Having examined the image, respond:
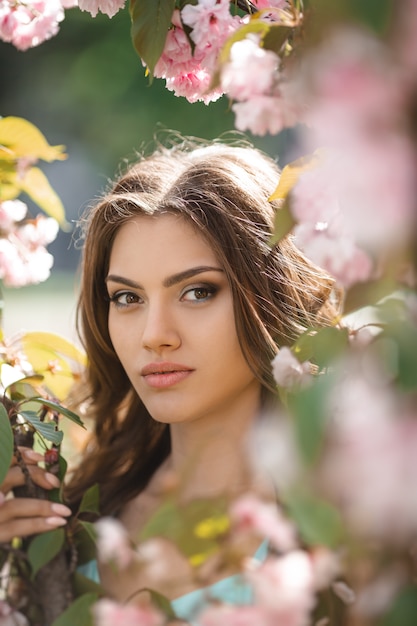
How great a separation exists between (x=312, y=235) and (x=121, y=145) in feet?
41.5

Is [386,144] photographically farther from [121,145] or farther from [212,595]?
[121,145]

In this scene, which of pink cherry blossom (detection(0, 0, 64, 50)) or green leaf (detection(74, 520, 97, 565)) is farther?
green leaf (detection(74, 520, 97, 565))

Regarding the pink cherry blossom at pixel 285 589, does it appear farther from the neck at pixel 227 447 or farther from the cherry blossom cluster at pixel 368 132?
the neck at pixel 227 447

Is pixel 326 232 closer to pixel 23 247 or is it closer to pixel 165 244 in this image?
pixel 165 244

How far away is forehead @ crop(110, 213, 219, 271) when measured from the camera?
4.37 feet

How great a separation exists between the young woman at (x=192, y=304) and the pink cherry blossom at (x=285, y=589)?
27.4 inches

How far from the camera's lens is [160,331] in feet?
4.25

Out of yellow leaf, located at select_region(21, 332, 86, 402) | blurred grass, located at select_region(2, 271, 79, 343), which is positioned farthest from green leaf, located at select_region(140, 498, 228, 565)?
blurred grass, located at select_region(2, 271, 79, 343)

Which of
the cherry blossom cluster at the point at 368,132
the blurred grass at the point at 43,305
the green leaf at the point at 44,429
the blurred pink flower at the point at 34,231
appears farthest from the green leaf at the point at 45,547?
the blurred grass at the point at 43,305

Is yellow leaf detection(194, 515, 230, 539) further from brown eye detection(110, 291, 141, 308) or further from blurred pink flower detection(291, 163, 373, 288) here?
brown eye detection(110, 291, 141, 308)

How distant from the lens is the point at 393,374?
22.3 inches

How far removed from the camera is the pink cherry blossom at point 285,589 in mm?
543

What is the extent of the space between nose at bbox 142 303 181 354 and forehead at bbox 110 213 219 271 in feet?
0.23

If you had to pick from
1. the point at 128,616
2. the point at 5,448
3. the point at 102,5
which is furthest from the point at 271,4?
the point at 128,616
